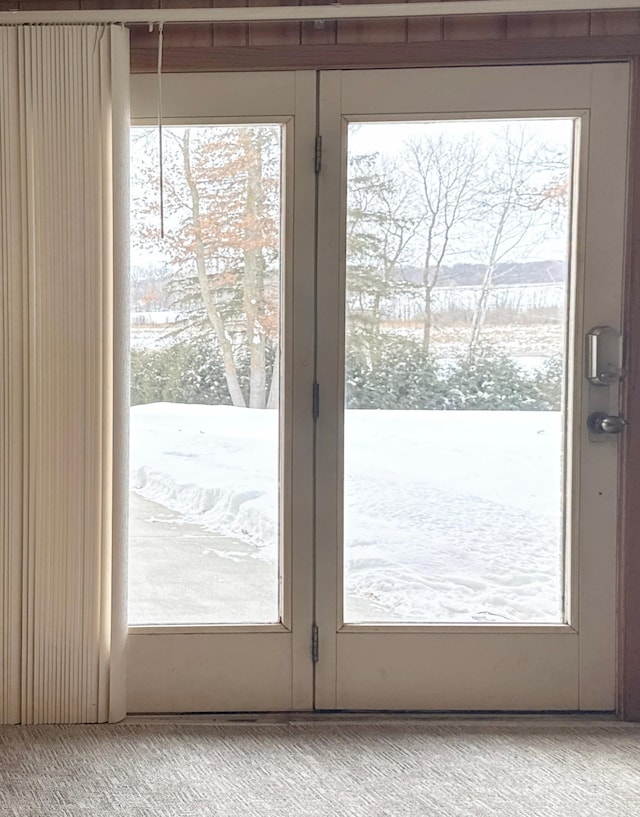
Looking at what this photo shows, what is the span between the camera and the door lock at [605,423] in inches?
88.7

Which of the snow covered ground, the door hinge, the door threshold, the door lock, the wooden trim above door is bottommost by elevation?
the door threshold

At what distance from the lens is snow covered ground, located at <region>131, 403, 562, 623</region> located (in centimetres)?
231

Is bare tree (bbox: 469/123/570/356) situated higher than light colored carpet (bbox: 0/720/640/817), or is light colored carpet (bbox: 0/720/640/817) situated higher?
bare tree (bbox: 469/123/570/356)

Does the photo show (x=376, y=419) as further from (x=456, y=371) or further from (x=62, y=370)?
(x=62, y=370)

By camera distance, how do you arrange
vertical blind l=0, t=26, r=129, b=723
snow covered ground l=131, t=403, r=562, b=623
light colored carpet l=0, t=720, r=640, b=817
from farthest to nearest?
1. snow covered ground l=131, t=403, r=562, b=623
2. vertical blind l=0, t=26, r=129, b=723
3. light colored carpet l=0, t=720, r=640, b=817

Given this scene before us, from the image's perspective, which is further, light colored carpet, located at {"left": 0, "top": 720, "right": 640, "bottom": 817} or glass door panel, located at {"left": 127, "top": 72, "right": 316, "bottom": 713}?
glass door panel, located at {"left": 127, "top": 72, "right": 316, "bottom": 713}

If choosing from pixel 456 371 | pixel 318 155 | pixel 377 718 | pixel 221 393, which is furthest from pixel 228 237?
pixel 377 718

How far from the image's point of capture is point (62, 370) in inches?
87.4

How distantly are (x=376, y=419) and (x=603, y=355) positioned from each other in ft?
2.45

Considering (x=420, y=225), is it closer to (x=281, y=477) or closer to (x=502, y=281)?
(x=502, y=281)

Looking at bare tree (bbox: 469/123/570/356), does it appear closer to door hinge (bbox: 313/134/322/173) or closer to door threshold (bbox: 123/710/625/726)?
door hinge (bbox: 313/134/322/173)

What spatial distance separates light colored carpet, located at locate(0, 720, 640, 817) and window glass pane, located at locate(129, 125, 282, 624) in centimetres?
39

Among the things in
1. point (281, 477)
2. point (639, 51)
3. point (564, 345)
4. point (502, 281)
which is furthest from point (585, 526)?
point (639, 51)

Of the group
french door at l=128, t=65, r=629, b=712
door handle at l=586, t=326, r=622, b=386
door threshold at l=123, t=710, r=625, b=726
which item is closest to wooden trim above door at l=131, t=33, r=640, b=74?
french door at l=128, t=65, r=629, b=712
